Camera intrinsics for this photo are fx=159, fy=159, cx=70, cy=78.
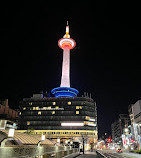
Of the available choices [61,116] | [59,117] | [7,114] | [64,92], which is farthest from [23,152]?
[7,114]

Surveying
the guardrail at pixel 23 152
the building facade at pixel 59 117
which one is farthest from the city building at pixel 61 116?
the guardrail at pixel 23 152

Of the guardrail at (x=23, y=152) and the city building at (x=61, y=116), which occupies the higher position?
the city building at (x=61, y=116)

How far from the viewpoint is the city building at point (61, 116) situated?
99.5 meters

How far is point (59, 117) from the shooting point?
338 ft

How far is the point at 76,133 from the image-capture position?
99.1 m

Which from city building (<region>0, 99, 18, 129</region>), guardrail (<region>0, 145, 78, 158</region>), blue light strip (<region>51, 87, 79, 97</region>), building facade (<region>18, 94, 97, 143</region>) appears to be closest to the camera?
guardrail (<region>0, 145, 78, 158</region>)

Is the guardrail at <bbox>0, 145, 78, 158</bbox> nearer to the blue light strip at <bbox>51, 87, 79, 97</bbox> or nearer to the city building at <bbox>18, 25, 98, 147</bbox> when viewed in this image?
the city building at <bbox>18, 25, 98, 147</bbox>

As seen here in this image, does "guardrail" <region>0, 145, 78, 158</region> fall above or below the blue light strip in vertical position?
below

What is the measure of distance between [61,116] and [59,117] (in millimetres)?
1437

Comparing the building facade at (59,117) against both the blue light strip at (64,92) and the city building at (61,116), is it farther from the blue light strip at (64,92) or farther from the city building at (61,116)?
the blue light strip at (64,92)

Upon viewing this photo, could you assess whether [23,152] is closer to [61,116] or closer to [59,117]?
[61,116]

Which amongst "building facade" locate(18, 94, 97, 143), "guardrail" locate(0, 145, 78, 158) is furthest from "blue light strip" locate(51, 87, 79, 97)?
"guardrail" locate(0, 145, 78, 158)

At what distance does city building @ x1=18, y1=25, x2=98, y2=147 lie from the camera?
9950 centimetres

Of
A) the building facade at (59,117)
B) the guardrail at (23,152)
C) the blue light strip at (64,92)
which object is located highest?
the blue light strip at (64,92)
